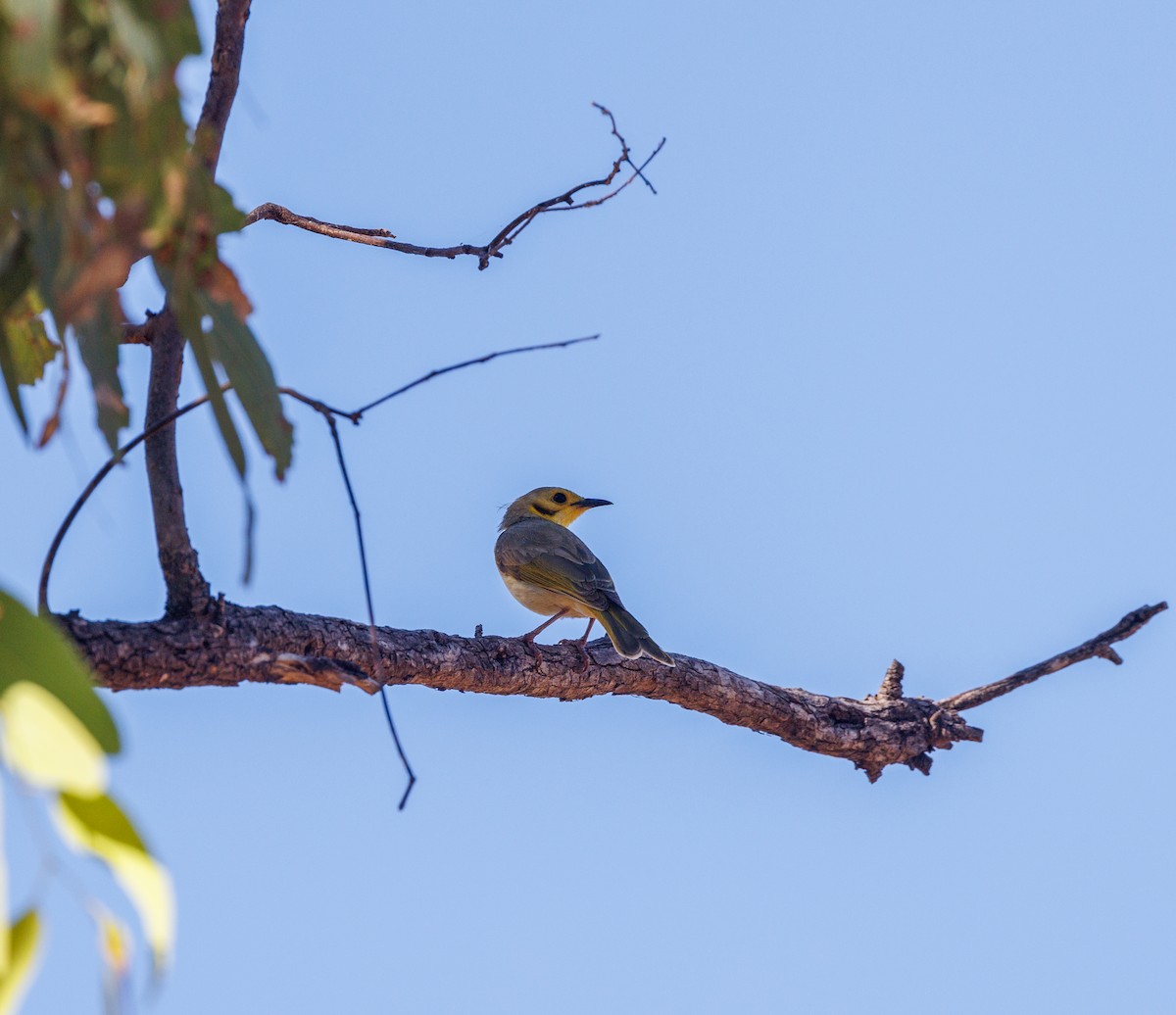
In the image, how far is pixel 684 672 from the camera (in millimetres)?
5219

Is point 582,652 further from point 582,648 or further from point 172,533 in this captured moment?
point 172,533

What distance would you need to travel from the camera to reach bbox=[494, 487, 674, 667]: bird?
5.41 m

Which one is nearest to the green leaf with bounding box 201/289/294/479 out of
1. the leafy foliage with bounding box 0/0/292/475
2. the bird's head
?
the leafy foliage with bounding box 0/0/292/475

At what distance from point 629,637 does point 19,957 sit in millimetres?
3843

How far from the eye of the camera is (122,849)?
1.71 m

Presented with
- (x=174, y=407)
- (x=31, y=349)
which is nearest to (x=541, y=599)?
(x=174, y=407)

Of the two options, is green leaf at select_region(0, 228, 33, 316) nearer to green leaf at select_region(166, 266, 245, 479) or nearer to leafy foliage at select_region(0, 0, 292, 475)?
leafy foliage at select_region(0, 0, 292, 475)

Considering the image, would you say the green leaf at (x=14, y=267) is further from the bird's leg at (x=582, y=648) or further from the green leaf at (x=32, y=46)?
the bird's leg at (x=582, y=648)

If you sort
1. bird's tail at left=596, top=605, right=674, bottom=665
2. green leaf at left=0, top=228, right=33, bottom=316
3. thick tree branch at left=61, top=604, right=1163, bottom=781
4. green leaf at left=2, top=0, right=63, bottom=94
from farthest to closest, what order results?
bird's tail at left=596, top=605, right=674, bottom=665 → thick tree branch at left=61, top=604, right=1163, bottom=781 → green leaf at left=0, top=228, right=33, bottom=316 → green leaf at left=2, top=0, right=63, bottom=94

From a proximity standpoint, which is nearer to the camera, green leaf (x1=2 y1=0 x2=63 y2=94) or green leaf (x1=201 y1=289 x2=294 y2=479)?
green leaf (x1=2 y1=0 x2=63 y2=94)

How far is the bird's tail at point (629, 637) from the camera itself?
5.23m

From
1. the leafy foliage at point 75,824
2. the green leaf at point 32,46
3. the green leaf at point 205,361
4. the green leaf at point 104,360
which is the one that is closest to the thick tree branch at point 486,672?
the green leaf at point 104,360

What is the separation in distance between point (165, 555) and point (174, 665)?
0.93ft

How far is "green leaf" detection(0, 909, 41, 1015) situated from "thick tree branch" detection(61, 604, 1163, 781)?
140 cm
